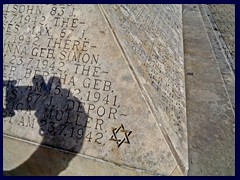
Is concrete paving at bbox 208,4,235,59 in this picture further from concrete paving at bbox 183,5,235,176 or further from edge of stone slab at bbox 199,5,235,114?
concrete paving at bbox 183,5,235,176

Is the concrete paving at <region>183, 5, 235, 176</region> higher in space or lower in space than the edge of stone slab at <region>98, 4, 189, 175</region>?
lower

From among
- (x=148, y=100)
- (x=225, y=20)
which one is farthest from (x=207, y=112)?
(x=225, y=20)

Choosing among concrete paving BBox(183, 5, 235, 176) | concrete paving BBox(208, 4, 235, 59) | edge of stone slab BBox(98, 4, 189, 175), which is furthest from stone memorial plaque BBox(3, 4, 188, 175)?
concrete paving BBox(208, 4, 235, 59)

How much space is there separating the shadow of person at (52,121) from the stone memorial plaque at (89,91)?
1cm

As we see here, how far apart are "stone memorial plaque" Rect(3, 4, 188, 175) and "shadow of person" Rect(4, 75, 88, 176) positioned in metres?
0.01

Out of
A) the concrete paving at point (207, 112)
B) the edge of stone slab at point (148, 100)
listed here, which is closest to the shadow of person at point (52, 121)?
the edge of stone slab at point (148, 100)

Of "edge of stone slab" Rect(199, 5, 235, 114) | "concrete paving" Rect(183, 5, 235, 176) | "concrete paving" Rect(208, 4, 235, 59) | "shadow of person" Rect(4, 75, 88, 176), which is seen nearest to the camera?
"shadow of person" Rect(4, 75, 88, 176)

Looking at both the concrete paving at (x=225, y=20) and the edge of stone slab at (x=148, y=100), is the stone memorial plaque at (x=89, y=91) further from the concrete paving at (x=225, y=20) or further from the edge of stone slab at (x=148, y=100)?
the concrete paving at (x=225, y=20)

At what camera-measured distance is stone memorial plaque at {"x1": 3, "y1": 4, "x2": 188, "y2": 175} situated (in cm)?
340

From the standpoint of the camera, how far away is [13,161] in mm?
3869

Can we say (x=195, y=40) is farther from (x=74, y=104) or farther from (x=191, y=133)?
(x=74, y=104)

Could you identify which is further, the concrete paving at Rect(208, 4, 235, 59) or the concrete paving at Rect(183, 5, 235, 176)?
the concrete paving at Rect(208, 4, 235, 59)

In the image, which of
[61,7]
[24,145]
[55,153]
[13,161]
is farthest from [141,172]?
[61,7]

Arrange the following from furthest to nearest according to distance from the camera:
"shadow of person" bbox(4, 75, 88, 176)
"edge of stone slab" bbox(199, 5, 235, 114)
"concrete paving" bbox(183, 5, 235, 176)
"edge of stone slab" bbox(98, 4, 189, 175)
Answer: "edge of stone slab" bbox(199, 5, 235, 114) → "concrete paving" bbox(183, 5, 235, 176) → "shadow of person" bbox(4, 75, 88, 176) → "edge of stone slab" bbox(98, 4, 189, 175)
